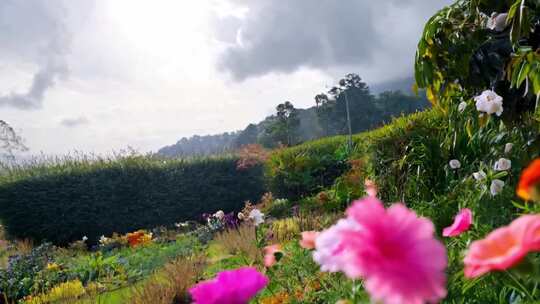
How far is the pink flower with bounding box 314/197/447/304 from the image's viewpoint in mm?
374

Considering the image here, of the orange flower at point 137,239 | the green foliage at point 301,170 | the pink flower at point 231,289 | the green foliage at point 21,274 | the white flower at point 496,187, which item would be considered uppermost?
the pink flower at point 231,289

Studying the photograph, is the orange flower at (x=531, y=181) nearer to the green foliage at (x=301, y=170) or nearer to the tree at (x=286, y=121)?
the green foliage at (x=301, y=170)

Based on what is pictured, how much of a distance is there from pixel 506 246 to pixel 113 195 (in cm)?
989

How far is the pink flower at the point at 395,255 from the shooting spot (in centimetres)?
37

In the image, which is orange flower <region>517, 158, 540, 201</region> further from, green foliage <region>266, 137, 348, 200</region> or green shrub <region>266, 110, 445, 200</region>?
green foliage <region>266, 137, 348, 200</region>

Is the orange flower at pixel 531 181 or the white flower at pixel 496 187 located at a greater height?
the orange flower at pixel 531 181

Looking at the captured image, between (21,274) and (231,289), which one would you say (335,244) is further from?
(21,274)

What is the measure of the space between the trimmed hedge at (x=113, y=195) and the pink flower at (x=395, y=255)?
9.69 m

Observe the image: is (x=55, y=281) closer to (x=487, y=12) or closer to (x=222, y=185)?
(x=487, y=12)

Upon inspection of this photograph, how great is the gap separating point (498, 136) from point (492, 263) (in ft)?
10.2

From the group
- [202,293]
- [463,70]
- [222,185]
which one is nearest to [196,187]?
[222,185]

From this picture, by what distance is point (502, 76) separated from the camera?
2.85 m

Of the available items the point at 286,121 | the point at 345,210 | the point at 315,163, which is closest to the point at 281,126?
the point at 286,121

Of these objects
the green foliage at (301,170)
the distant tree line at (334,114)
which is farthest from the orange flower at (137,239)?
the distant tree line at (334,114)
